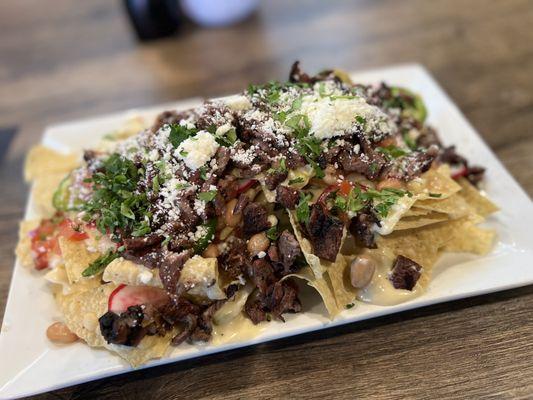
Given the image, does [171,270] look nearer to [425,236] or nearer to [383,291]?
[383,291]

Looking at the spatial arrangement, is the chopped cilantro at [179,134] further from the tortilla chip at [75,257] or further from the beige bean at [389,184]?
the beige bean at [389,184]

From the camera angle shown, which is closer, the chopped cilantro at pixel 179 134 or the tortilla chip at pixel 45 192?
the chopped cilantro at pixel 179 134

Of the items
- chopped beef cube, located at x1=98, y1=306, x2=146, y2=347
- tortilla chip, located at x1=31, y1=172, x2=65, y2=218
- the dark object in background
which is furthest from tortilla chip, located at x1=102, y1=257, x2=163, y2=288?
the dark object in background

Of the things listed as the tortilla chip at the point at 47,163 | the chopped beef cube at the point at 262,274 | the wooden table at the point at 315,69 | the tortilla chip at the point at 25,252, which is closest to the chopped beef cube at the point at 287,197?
the chopped beef cube at the point at 262,274

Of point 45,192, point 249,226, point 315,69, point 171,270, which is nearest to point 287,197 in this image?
point 249,226

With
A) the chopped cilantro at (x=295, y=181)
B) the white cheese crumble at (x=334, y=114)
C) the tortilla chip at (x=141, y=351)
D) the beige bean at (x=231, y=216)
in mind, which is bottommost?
the tortilla chip at (x=141, y=351)
